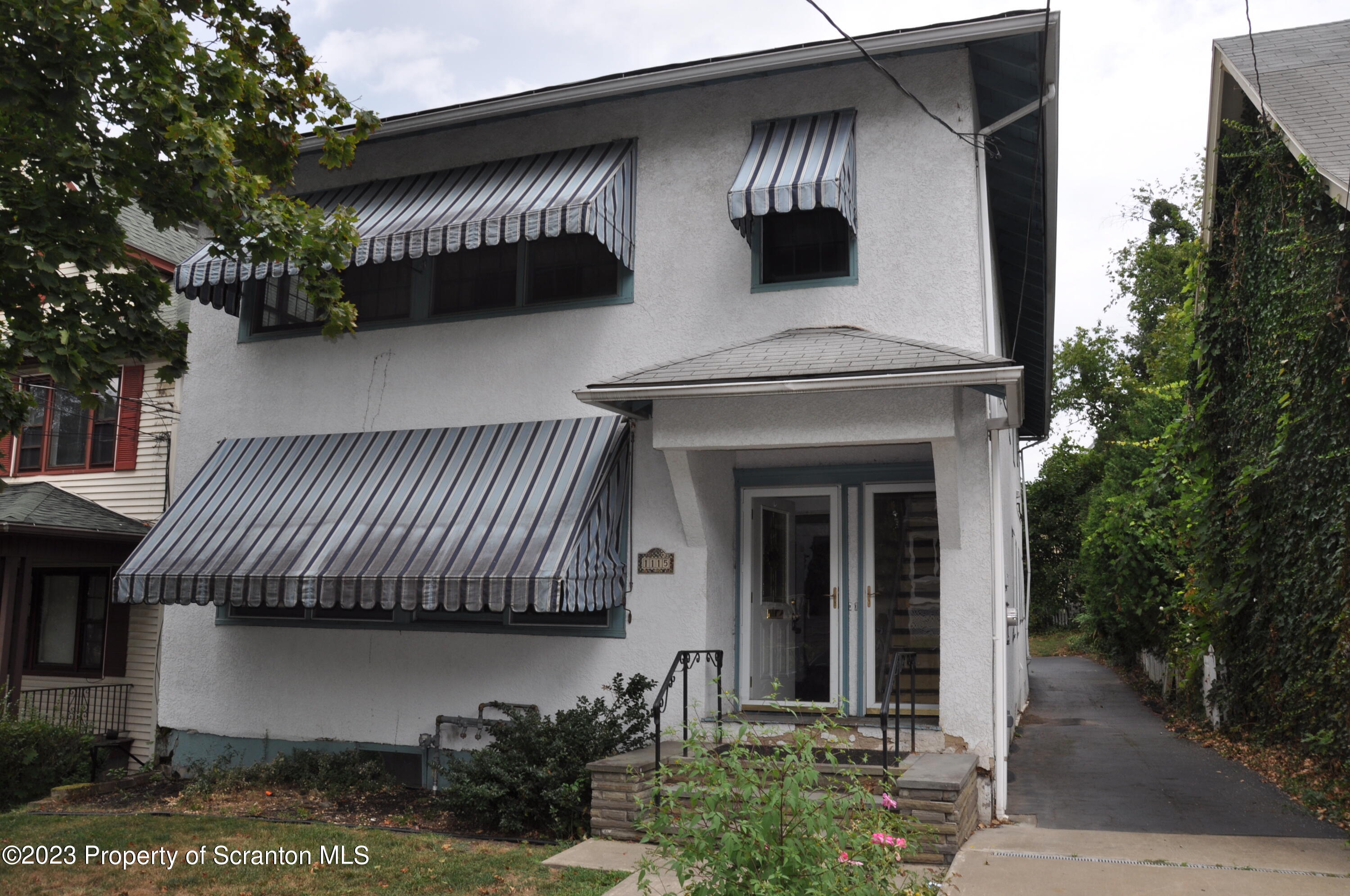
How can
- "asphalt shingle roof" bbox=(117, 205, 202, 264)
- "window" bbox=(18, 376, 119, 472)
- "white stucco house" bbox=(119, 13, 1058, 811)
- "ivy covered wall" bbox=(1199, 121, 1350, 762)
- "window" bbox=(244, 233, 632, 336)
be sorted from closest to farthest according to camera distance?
1. "ivy covered wall" bbox=(1199, 121, 1350, 762)
2. "white stucco house" bbox=(119, 13, 1058, 811)
3. "window" bbox=(244, 233, 632, 336)
4. "window" bbox=(18, 376, 119, 472)
5. "asphalt shingle roof" bbox=(117, 205, 202, 264)

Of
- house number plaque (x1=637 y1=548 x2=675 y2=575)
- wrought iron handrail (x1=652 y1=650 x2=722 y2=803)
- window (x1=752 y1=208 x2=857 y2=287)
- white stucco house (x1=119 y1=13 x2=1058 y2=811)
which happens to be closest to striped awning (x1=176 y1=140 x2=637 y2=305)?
white stucco house (x1=119 y1=13 x2=1058 y2=811)

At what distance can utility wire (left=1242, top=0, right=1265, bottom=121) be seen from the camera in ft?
23.5

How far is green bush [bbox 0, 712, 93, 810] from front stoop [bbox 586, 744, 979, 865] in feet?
23.8

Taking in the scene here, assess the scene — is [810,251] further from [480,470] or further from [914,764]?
[914,764]

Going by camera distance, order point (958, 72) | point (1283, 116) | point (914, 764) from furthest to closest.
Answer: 1. point (1283, 116)
2. point (958, 72)
3. point (914, 764)

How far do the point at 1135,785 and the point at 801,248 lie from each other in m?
6.06

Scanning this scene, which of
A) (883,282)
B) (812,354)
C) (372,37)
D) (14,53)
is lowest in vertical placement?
(812,354)

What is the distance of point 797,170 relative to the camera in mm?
9094

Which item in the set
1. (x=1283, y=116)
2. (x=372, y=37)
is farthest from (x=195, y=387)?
(x=1283, y=116)

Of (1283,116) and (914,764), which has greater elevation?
(1283,116)

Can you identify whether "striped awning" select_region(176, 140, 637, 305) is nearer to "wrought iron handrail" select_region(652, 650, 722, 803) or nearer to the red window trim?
the red window trim

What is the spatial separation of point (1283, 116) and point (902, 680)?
21.8 ft

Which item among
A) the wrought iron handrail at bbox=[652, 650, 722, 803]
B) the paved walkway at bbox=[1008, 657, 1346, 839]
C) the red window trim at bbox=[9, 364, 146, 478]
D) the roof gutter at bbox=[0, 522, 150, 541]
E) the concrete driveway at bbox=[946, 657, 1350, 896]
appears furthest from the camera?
the red window trim at bbox=[9, 364, 146, 478]

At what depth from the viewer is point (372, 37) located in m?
12.3
